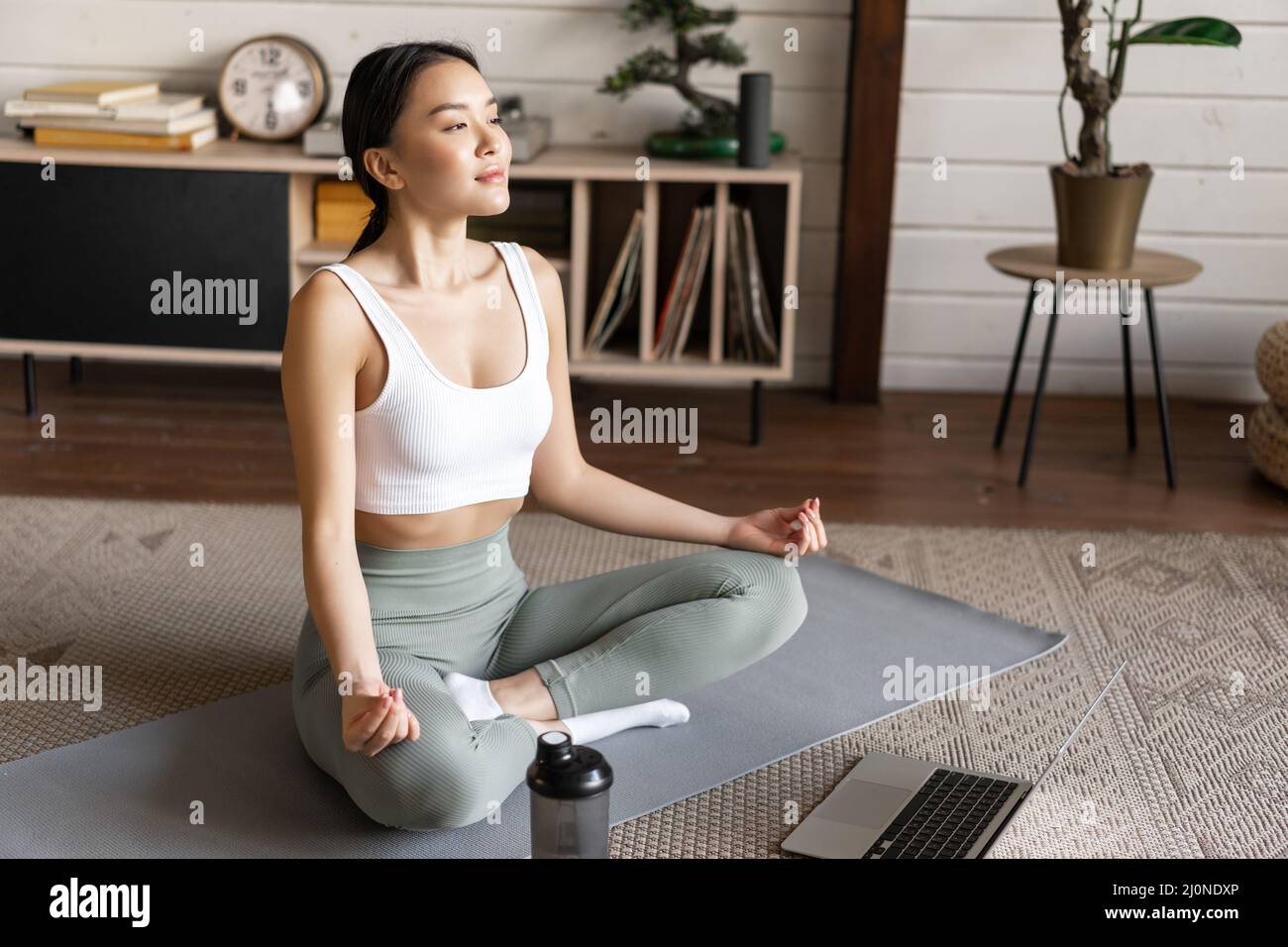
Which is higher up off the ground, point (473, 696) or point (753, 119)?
point (753, 119)

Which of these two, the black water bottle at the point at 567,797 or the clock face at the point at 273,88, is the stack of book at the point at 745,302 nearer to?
the clock face at the point at 273,88

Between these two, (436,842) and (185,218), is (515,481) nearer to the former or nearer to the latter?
(436,842)

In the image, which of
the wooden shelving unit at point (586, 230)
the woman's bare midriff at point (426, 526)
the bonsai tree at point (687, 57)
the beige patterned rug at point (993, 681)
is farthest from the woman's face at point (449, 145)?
the bonsai tree at point (687, 57)

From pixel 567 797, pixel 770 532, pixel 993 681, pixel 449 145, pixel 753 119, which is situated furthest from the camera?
pixel 753 119

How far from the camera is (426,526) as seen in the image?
5.62 ft

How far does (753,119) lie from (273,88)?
1105mm

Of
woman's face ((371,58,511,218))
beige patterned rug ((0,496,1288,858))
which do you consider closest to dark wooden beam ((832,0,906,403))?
beige patterned rug ((0,496,1288,858))

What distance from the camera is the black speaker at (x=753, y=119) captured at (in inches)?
117

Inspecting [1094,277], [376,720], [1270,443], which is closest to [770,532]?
[376,720]

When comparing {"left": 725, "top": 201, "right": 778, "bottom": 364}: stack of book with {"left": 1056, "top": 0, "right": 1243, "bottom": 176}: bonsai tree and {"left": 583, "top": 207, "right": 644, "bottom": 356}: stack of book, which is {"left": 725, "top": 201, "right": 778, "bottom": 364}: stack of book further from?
{"left": 1056, "top": 0, "right": 1243, "bottom": 176}: bonsai tree

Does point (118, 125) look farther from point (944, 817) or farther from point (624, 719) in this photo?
point (944, 817)

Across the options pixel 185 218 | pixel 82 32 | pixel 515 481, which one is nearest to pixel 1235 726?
pixel 515 481
